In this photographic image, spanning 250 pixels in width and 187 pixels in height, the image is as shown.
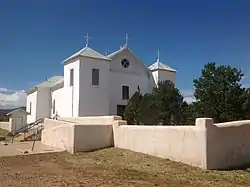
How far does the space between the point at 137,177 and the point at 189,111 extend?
413 inches

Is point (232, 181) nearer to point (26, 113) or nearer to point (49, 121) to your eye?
point (49, 121)

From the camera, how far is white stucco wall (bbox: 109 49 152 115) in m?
32.9

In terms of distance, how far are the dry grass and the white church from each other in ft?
51.1

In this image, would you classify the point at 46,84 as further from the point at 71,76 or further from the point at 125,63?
the point at 125,63

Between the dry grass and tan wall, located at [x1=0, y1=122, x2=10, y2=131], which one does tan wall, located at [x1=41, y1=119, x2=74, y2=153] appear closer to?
the dry grass

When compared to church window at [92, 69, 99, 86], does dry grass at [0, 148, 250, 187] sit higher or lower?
lower

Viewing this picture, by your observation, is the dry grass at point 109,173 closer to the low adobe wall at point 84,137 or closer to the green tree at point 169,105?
the low adobe wall at point 84,137

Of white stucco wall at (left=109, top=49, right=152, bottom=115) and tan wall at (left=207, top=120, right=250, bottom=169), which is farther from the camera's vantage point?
white stucco wall at (left=109, top=49, right=152, bottom=115)

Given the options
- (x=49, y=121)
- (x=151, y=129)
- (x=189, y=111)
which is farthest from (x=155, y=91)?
(x=151, y=129)

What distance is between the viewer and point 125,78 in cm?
3388

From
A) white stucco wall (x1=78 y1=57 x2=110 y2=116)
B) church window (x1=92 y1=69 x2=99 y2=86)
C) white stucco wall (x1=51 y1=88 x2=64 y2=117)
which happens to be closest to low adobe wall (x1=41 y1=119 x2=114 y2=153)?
white stucco wall (x1=78 y1=57 x2=110 y2=116)

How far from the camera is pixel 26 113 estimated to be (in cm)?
3838

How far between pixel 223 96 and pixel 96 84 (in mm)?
15090

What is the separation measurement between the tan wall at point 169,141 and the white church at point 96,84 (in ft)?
44.9
